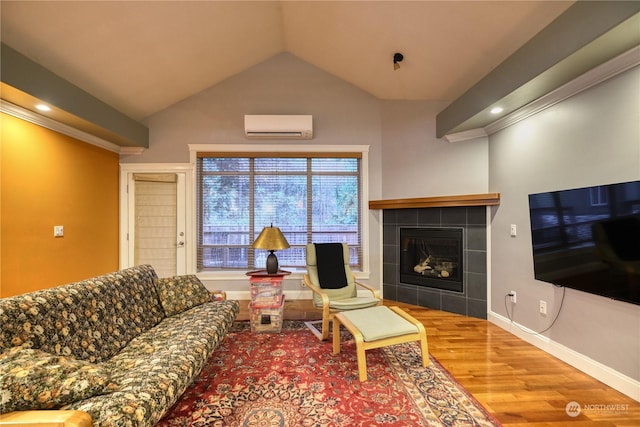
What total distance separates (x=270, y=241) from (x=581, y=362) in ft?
9.58

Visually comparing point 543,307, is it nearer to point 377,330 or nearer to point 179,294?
point 377,330

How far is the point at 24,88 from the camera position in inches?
83.1

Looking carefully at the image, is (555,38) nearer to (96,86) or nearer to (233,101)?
(233,101)

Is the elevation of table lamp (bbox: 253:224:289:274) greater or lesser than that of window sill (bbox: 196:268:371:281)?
greater

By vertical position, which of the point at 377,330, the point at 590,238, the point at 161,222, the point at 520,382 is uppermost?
the point at 161,222

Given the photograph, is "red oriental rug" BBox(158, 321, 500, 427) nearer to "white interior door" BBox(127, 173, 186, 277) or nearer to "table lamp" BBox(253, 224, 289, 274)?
"table lamp" BBox(253, 224, 289, 274)

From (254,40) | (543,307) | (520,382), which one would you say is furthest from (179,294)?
(543,307)

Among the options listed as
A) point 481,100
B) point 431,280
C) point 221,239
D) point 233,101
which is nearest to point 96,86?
point 233,101

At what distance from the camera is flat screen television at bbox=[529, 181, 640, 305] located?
171 centimetres

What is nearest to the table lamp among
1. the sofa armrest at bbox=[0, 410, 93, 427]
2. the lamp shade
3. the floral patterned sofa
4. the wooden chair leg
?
the lamp shade

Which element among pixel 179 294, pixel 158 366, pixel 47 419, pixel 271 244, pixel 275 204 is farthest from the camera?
pixel 275 204

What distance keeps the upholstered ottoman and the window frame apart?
1626 mm

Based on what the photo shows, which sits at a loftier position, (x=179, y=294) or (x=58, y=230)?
(x=58, y=230)

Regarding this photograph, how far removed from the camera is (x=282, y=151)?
390cm
